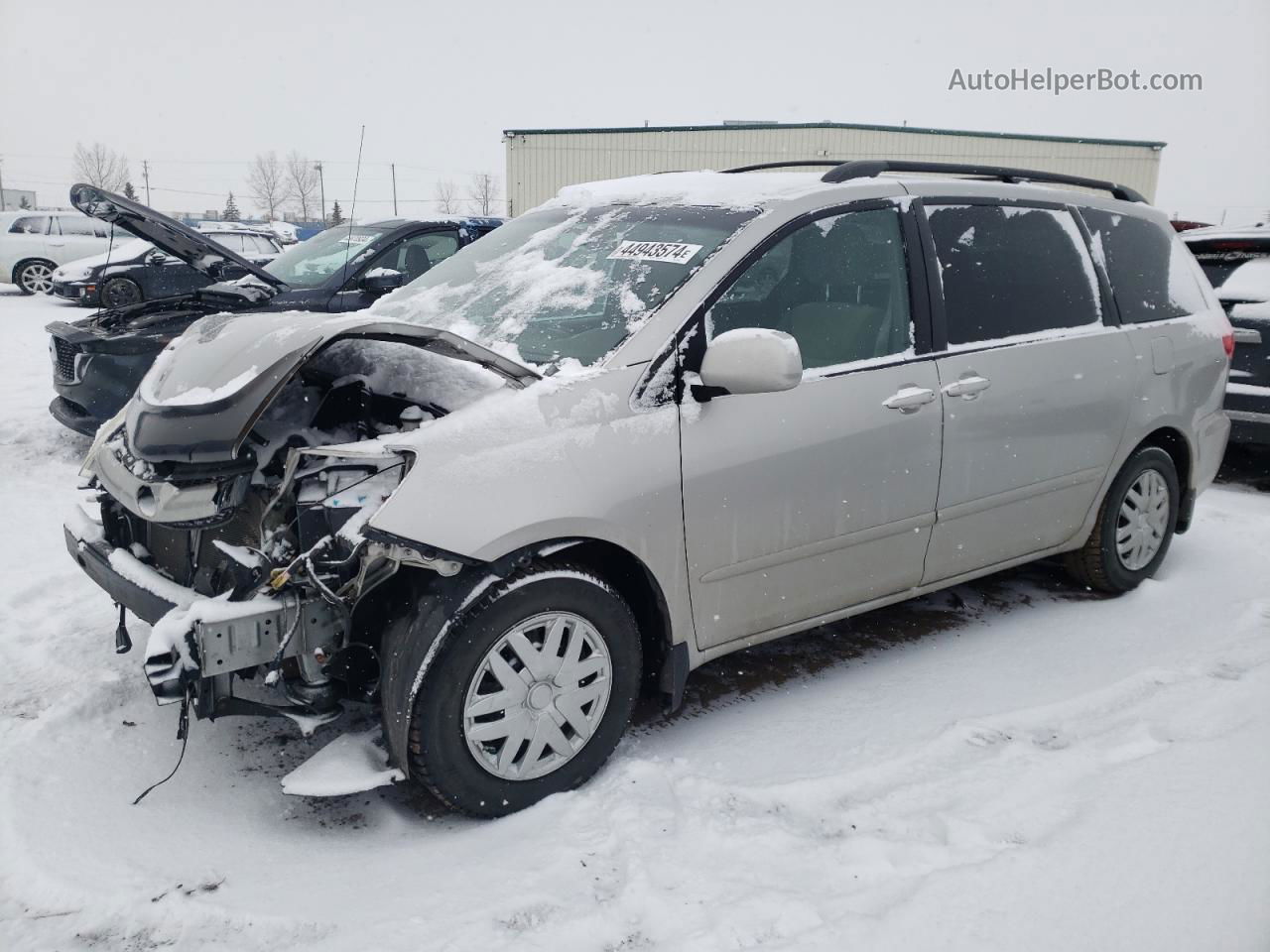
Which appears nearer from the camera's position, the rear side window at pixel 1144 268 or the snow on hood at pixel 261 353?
the snow on hood at pixel 261 353

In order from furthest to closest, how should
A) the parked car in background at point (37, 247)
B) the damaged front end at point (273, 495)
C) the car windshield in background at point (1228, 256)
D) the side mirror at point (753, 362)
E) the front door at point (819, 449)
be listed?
the parked car in background at point (37, 247), the car windshield in background at point (1228, 256), the front door at point (819, 449), the side mirror at point (753, 362), the damaged front end at point (273, 495)

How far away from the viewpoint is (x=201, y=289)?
20.4 ft

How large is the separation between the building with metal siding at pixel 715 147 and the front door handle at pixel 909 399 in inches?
794

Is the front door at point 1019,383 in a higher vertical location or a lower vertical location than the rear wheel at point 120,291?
lower

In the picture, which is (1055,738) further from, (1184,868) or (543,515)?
(543,515)

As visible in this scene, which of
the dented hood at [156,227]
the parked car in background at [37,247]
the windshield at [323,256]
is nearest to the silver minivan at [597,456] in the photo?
the dented hood at [156,227]

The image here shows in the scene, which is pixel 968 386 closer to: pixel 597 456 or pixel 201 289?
pixel 597 456

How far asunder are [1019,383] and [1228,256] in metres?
3.90

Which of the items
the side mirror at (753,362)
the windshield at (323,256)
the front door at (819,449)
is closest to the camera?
the side mirror at (753,362)

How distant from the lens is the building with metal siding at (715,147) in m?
22.5

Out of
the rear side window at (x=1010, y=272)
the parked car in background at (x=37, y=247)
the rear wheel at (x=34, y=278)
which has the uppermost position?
the parked car in background at (x=37, y=247)

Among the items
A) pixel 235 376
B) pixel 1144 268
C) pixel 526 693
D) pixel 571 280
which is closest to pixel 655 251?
pixel 571 280

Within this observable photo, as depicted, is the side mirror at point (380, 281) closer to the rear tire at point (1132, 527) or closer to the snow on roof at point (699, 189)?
Answer: the snow on roof at point (699, 189)

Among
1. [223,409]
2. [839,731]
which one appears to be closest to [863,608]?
[839,731]
